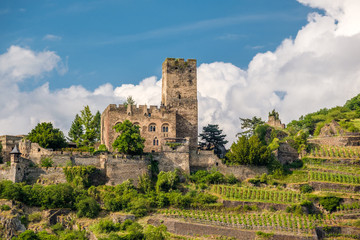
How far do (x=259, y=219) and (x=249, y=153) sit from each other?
952 cm

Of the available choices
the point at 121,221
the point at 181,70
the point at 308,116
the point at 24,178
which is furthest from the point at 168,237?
the point at 308,116

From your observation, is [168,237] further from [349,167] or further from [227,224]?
[349,167]

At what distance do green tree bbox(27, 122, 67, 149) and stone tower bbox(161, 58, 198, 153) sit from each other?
11.8m

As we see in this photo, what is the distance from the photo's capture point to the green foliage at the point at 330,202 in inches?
2148

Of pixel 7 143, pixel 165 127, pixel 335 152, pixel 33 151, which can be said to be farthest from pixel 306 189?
pixel 7 143

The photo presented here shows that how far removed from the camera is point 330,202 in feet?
180

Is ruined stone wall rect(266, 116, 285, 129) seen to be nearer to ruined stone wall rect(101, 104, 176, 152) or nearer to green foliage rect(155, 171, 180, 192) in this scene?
ruined stone wall rect(101, 104, 176, 152)

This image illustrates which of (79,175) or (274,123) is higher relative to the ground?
(274,123)

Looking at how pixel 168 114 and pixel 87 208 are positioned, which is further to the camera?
pixel 168 114

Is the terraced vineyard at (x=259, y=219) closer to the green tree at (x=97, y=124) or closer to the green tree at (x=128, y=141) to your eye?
the green tree at (x=128, y=141)

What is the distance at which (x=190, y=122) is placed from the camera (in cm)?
6488

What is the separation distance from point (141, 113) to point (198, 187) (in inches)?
423

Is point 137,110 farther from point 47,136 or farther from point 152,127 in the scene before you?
point 47,136

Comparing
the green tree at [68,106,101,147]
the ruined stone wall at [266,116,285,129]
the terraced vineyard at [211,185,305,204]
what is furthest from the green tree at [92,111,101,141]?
the ruined stone wall at [266,116,285,129]
